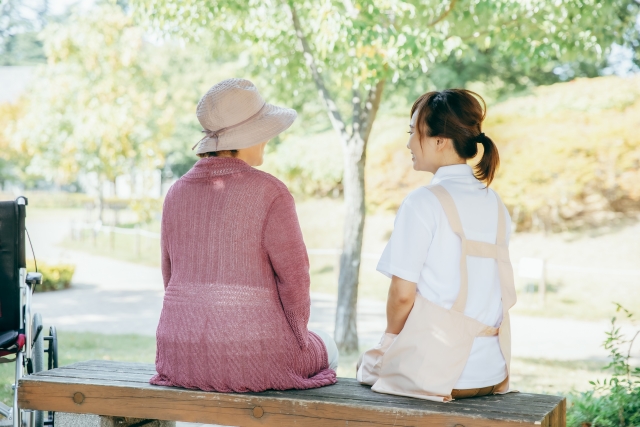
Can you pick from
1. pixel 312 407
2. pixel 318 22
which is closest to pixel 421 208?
pixel 312 407

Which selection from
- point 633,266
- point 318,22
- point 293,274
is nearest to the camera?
point 293,274

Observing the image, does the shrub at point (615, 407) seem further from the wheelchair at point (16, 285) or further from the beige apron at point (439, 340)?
the wheelchair at point (16, 285)

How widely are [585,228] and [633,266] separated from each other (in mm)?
1362

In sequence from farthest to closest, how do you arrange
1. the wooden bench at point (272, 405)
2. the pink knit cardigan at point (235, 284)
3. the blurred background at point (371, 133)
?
the blurred background at point (371, 133)
the pink knit cardigan at point (235, 284)
the wooden bench at point (272, 405)

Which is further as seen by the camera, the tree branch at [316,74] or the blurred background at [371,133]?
the tree branch at [316,74]

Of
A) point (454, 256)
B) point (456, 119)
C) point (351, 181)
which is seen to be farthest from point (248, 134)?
point (351, 181)

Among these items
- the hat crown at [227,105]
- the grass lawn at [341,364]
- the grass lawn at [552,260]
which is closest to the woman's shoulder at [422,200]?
the hat crown at [227,105]

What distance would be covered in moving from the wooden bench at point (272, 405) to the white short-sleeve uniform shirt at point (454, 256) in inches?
6.0

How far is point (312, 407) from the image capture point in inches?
90.6

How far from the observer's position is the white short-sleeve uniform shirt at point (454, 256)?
7.39 ft

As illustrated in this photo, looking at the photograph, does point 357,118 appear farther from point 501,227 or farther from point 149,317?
point 149,317

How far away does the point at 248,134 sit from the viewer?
8.16 ft

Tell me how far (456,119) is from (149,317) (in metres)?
7.93

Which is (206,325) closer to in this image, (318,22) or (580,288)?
(318,22)
